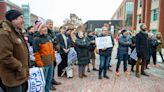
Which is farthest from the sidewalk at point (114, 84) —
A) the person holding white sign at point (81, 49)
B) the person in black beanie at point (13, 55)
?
the person in black beanie at point (13, 55)

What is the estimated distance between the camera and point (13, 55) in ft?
13.5

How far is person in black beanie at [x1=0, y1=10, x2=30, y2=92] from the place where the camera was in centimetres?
392

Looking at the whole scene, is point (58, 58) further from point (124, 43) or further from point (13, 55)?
point (13, 55)

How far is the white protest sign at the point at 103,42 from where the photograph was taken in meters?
9.38

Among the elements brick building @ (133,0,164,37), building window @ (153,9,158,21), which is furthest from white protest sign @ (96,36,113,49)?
building window @ (153,9,158,21)

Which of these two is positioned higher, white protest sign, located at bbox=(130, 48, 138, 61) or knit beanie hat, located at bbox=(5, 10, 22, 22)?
knit beanie hat, located at bbox=(5, 10, 22, 22)

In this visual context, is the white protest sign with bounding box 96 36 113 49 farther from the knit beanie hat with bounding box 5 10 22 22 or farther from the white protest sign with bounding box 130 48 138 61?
the knit beanie hat with bounding box 5 10 22 22

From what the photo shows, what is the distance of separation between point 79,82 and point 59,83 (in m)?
0.74

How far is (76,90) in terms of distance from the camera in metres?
7.63

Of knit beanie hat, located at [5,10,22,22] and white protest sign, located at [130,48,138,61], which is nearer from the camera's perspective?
knit beanie hat, located at [5,10,22,22]

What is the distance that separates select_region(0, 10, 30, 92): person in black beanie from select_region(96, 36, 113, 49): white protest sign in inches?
207

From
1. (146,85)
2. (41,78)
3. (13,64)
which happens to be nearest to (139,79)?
(146,85)

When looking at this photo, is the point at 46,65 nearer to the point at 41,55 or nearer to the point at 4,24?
the point at 41,55

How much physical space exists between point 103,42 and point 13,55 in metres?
5.60
